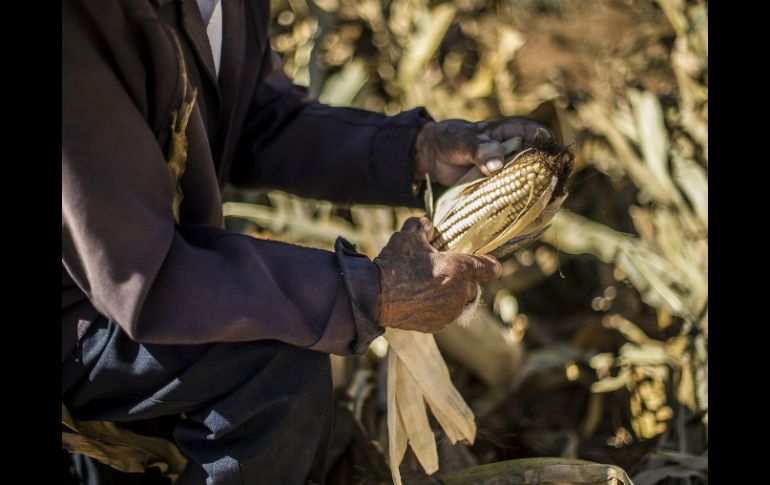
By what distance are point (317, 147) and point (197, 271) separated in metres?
0.60

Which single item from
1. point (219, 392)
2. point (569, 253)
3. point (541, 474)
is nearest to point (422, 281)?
point (219, 392)

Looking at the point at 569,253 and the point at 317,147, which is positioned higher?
the point at 317,147

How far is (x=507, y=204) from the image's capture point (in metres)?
1.36

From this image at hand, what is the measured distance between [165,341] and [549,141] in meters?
0.68

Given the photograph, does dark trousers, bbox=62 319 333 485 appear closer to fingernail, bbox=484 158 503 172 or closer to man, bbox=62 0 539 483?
man, bbox=62 0 539 483

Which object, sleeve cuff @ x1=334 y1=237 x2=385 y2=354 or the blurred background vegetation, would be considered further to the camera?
the blurred background vegetation

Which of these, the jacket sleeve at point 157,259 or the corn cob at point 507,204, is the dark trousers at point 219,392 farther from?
the corn cob at point 507,204

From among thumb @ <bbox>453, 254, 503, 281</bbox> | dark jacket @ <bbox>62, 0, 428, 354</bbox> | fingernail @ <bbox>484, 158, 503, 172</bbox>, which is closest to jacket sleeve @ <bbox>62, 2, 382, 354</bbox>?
dark jacket @ <bbox>62, 0, 428, 354</bbox>

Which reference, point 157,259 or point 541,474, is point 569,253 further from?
point 157,259

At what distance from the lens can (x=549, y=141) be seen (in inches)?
55.6

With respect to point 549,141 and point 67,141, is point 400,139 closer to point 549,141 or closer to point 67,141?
point 549,141

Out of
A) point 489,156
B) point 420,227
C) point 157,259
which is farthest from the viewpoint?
point 489,156

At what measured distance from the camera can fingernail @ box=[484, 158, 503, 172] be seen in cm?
141
